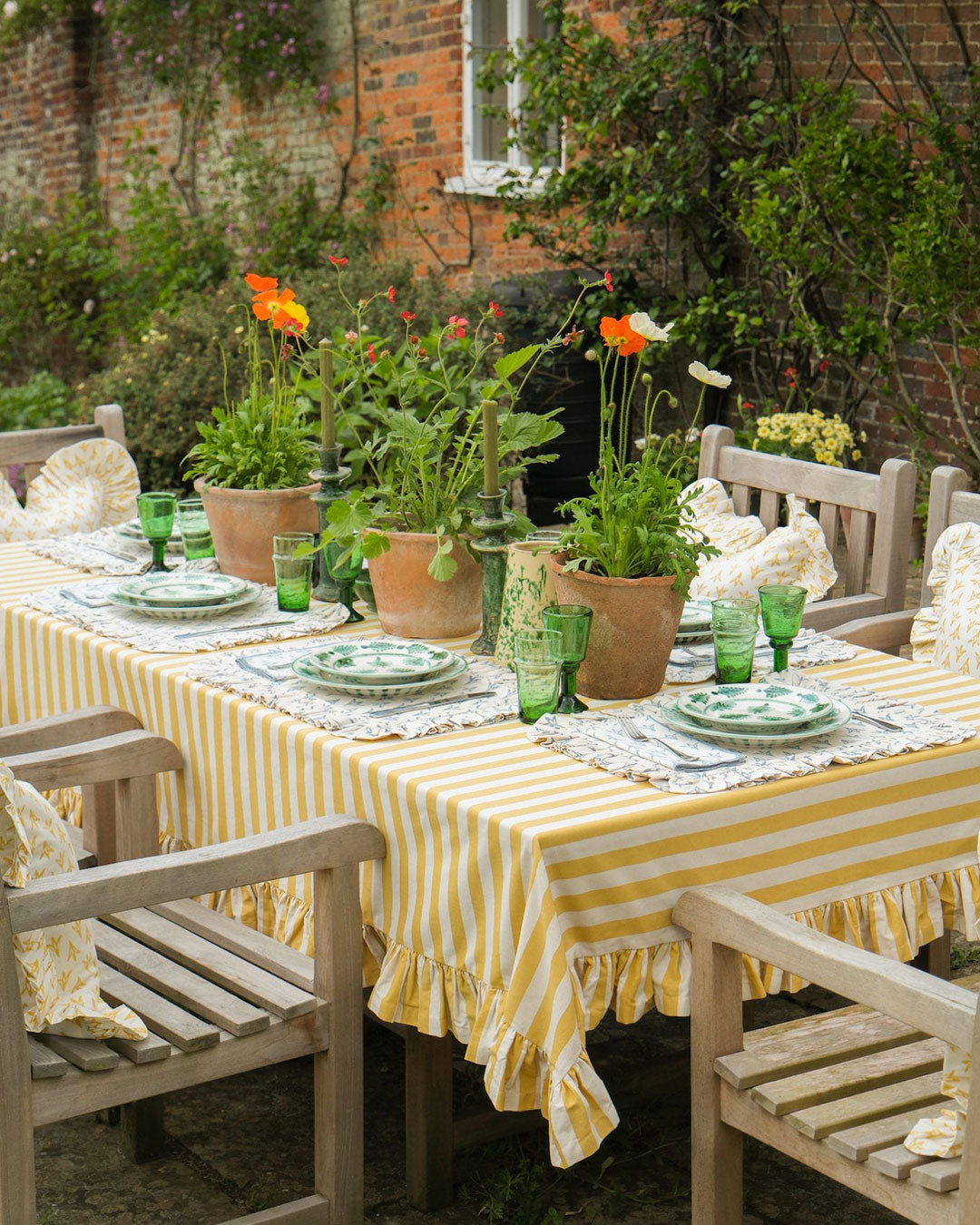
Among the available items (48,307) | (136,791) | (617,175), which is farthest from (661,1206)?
(48,307)

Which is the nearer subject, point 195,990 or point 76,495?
point 195,990

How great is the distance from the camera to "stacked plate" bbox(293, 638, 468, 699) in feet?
8.41

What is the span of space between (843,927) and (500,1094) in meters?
0.56

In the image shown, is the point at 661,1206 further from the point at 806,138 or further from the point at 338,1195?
the point at 806,138

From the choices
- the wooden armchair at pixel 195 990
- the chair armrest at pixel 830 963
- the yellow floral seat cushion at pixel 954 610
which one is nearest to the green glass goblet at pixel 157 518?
the wooden armchair at pixel 195 990

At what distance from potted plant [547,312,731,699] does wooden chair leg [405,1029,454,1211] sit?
1.97 ft

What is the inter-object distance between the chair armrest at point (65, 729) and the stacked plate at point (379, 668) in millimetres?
339

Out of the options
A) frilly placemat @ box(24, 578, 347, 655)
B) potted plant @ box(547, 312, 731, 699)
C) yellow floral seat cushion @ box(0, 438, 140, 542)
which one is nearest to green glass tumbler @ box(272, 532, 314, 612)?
frilly placemat @ box(24, 578, 347, 655)

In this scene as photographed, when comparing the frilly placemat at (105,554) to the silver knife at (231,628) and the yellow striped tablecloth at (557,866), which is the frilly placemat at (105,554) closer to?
the silver knife at (231,628)

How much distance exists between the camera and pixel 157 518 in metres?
3.40

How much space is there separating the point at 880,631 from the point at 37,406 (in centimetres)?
731

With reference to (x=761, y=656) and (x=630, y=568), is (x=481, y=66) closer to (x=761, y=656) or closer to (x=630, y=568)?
(x=761, y=656)

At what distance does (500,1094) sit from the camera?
209 cm

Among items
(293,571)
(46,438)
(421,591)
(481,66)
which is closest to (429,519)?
(421,591)
